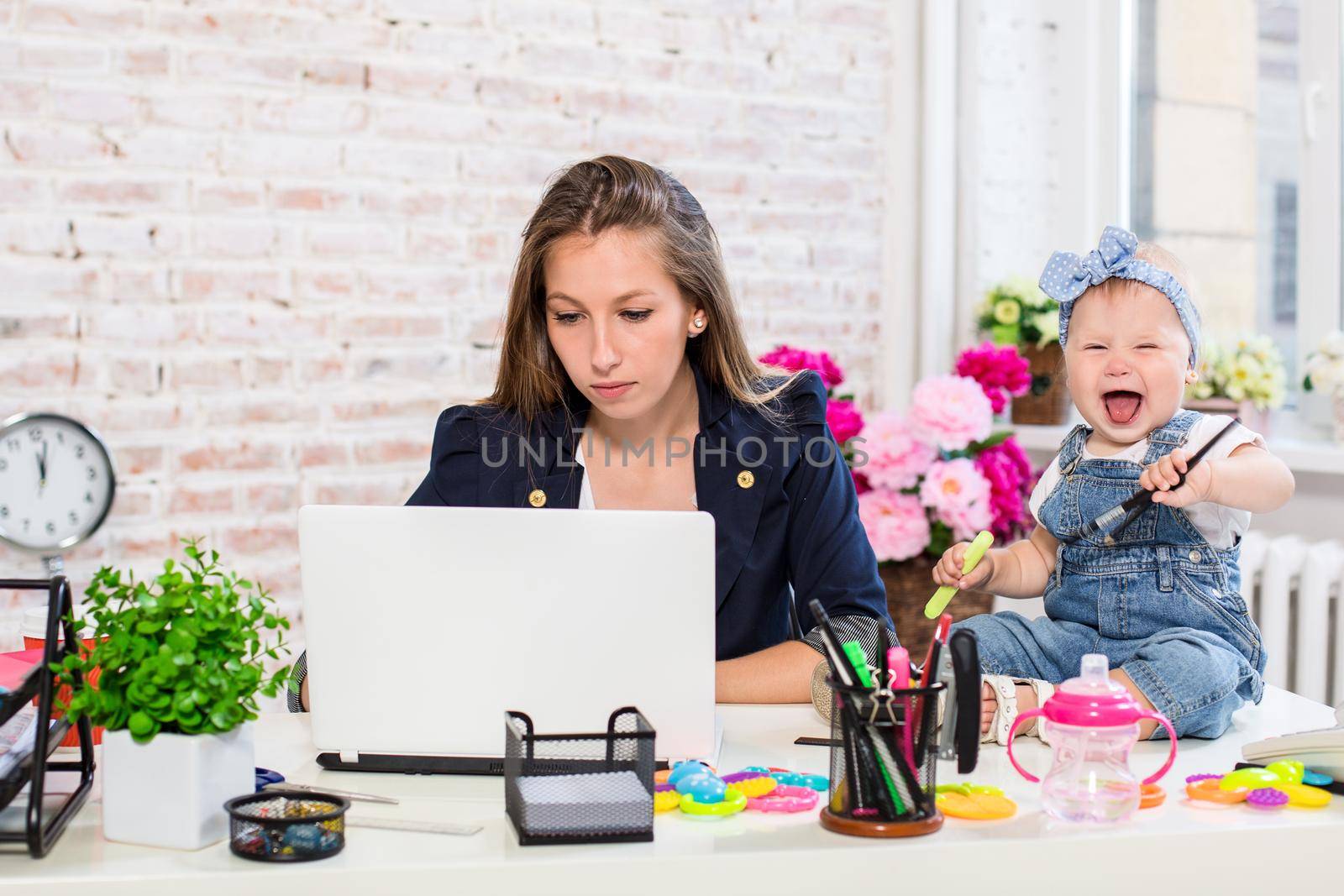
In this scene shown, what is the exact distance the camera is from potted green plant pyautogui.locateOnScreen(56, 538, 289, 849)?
3.01ft

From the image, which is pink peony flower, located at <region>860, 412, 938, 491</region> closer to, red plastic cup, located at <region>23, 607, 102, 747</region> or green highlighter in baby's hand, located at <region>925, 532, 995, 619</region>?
green highlighter in baby's hand, located at <region>925, 532, 995, 619</region>

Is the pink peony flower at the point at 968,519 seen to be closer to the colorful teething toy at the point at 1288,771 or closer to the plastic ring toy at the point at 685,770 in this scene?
the colorful teething toy at the point at 1288,771

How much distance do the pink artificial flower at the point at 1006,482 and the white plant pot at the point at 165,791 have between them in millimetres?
1860

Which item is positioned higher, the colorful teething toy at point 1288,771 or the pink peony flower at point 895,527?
the pink peony flower at point 895,527

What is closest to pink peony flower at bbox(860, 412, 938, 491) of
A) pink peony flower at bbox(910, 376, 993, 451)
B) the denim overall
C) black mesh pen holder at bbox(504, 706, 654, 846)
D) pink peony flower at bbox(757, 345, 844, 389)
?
pink peony flower at bbox(910, 376, 993, 451)

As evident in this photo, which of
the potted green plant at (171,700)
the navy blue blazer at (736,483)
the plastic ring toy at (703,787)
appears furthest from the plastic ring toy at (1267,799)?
the potted green plant at (171,700)

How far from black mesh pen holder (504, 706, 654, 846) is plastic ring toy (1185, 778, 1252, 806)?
1.50 ft

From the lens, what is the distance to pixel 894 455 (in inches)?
100

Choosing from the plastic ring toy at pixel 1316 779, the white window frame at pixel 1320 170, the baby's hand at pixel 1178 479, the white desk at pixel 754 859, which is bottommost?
the white desk at pixel 754 859

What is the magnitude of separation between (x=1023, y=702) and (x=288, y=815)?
2.31 ft

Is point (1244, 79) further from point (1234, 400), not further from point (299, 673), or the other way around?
point (299, 673)

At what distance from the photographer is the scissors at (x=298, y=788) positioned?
3.35ft

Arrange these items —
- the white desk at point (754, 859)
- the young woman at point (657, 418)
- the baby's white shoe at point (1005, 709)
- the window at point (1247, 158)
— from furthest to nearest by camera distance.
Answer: the window at point (1247, 158) → the young woman at point (657, 418) → the baby's white shoe at point (1005, 709) → the white desk at point (754, 859)

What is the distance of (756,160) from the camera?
305cm
